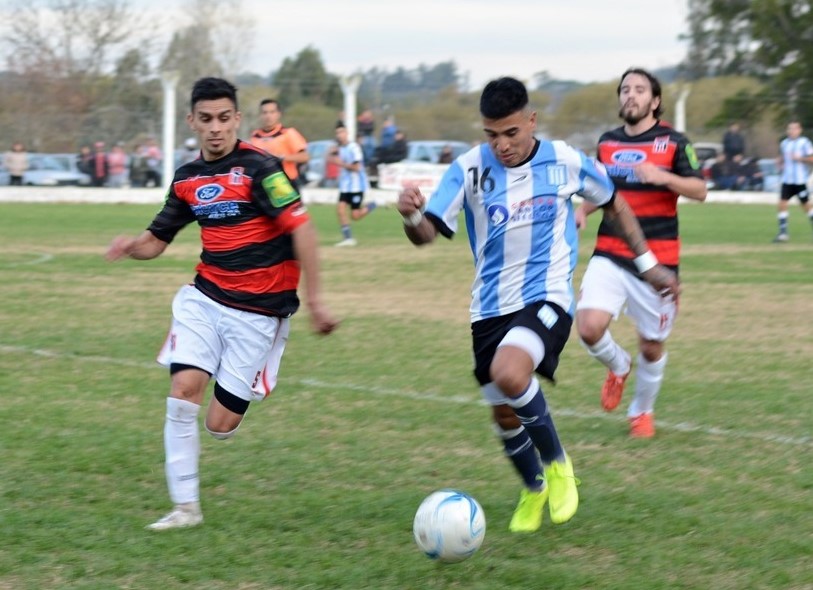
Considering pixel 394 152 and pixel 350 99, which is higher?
pixel 350 99

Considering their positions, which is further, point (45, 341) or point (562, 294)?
point (45, 341)

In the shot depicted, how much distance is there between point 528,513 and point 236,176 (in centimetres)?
182

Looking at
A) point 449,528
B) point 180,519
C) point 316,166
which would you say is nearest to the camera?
point 449,528

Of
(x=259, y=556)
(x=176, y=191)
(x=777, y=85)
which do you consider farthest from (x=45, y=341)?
(x=777, y=85)

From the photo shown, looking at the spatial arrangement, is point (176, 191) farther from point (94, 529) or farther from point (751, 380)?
point (751, 380)

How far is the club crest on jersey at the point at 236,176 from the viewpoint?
535 centimetres

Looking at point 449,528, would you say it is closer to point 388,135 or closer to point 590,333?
point 590,333

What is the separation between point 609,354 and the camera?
23.3 ft

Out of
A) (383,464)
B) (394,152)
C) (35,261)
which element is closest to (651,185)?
(383,464)

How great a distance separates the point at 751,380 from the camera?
8656 mm

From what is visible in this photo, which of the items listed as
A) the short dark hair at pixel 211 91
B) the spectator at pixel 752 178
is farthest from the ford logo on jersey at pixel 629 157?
the spectator at pixel 752 178

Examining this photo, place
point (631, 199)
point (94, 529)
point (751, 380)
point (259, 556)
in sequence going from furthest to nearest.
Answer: point (751, 380), point (631, 199), point (94, 529), point (259, 556)

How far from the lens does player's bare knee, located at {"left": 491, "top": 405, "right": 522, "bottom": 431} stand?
17.6 feet

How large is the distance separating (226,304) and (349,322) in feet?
19.5
